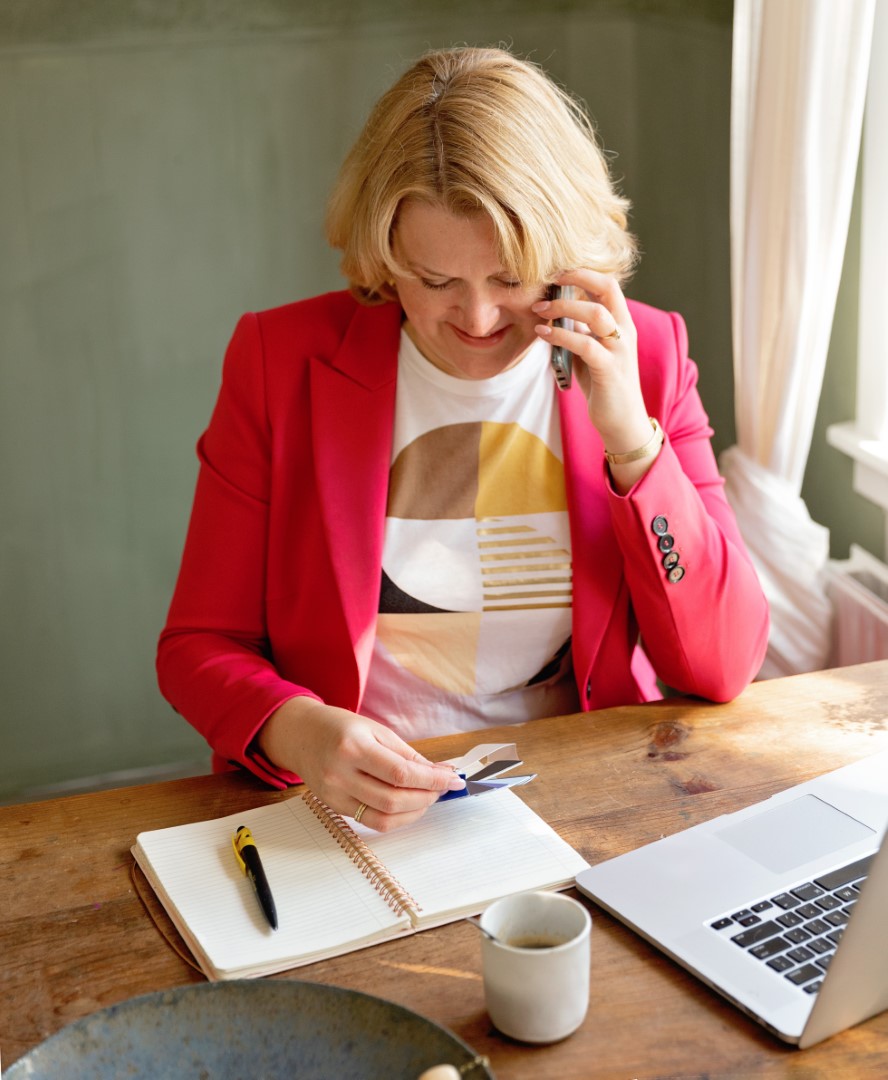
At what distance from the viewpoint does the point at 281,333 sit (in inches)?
59.7

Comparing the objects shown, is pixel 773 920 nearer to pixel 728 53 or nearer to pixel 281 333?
pixel 281 333

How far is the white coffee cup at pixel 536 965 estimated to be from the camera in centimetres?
84

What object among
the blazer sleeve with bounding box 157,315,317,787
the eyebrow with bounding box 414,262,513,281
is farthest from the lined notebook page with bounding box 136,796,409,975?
the eyebrow with bounding box 414,262,513,281

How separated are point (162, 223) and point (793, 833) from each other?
1.95m

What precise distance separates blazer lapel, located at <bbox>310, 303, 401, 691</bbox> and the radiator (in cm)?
82

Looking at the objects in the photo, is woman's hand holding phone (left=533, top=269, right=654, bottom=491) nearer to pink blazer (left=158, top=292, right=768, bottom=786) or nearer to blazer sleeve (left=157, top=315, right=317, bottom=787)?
pink blazer (left=158, top=292, right=768, bottom=786)

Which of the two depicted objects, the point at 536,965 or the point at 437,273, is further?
the point at 437,273

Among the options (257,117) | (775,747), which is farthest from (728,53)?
(775,747)

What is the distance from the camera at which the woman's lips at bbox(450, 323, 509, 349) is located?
1.43m

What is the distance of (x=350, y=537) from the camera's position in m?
1.46

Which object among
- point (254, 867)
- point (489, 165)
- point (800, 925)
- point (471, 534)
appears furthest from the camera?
point (471, 534)

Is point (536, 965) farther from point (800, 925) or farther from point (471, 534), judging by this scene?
point (471, 534)

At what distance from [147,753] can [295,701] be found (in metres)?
1.71

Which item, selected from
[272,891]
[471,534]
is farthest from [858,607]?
[272,891]
